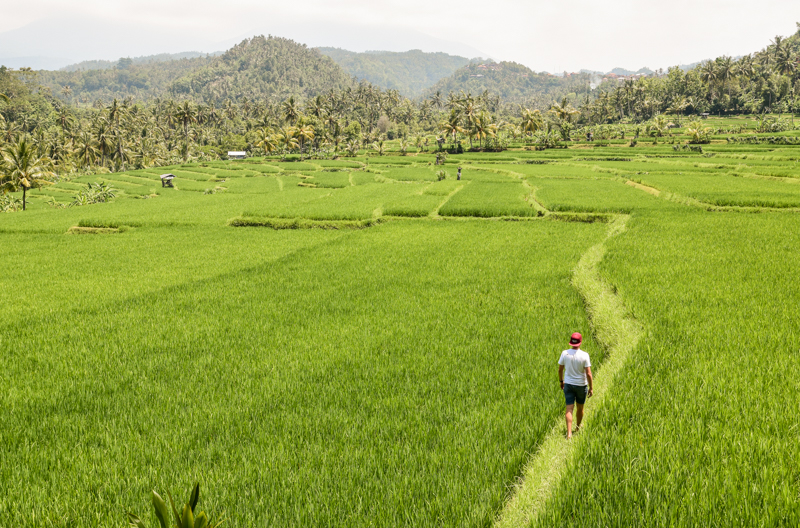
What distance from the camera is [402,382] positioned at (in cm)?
519

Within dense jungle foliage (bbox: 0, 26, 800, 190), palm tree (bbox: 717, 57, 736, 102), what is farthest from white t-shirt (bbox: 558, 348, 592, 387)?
palm tree (bbox: 717, 57, 736, 102)

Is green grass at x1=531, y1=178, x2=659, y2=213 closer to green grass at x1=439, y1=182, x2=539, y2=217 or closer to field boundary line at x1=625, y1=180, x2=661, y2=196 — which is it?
field boundary line at x1=625, y1=180, x2=661, y2=196

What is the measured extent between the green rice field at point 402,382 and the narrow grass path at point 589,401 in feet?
0.16

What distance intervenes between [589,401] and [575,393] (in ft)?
2.66

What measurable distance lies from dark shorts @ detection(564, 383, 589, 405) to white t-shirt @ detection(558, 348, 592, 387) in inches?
1.5

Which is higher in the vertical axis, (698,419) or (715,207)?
(715,207)

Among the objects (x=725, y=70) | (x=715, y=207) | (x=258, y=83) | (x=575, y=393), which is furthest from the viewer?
(x=258, y=83)

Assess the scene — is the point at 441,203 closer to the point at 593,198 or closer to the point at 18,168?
the point at 593,198

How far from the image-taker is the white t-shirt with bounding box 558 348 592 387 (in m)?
3.75

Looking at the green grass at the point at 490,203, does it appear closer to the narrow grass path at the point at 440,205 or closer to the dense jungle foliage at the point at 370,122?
the narrow grass path at the point at 440,205

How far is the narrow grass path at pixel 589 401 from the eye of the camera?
10.3ft

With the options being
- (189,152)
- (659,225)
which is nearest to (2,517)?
(659,225)

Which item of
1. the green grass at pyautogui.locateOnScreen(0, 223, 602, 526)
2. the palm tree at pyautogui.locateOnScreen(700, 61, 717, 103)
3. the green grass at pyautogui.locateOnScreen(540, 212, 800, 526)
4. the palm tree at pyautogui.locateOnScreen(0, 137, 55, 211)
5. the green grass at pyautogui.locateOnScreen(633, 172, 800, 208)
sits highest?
the palm tree at pyautogui.locateOnScreen(700, 61, 717, 103)

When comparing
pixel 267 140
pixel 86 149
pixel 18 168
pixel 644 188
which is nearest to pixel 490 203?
pixel 644 188
